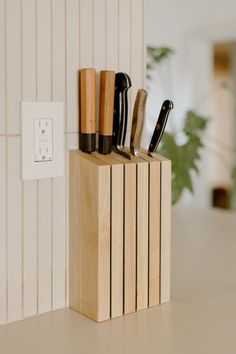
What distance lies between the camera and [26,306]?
3.04 ft

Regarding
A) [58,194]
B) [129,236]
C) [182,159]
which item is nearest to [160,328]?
[129,236]

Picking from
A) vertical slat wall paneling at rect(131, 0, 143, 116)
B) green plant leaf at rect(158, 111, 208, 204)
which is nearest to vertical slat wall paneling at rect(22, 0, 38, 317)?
vertical slat wall paneling at rect(131, 0, 143, 116)

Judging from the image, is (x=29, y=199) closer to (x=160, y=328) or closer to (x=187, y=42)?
(x=160, y=328)

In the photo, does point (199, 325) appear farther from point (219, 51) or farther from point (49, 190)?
point (219, 51)

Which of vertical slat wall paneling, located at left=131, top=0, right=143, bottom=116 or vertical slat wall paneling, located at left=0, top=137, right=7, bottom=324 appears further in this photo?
vertical slat wall paneling, located at left=131, top=0, right=143, bottom=116

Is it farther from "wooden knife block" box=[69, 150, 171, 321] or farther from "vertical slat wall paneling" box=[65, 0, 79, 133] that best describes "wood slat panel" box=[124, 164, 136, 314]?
"vertical slat wall paneling" box=[65, 0, 79, 133]

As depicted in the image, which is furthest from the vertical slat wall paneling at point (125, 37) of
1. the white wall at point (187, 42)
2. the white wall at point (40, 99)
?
the white wall at point (187, 42)

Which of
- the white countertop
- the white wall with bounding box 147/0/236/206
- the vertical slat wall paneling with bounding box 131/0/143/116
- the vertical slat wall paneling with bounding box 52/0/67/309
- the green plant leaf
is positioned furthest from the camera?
the white wall with bounding box 147/0/236/206

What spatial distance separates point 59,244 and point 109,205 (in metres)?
0.13

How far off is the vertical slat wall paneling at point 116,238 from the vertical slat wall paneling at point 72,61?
0.41 ft

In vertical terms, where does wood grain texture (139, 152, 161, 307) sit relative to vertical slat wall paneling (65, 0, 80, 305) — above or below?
below

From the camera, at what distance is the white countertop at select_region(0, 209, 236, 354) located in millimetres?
813

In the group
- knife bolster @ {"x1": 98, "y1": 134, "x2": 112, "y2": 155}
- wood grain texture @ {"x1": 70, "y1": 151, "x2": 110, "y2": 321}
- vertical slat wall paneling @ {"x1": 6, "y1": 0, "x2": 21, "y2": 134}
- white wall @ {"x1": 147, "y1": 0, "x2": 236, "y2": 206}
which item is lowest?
wood grain texture @ {"x1": 70, "y1": 151, "x2": 110, "y2": 321}

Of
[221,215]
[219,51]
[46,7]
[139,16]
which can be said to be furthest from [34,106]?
[219,51]
